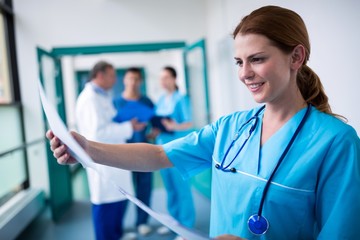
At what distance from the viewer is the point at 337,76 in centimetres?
80

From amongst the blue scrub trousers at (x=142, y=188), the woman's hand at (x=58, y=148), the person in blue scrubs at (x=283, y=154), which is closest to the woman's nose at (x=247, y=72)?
the person in blue scrubs at (x=283, y=154)

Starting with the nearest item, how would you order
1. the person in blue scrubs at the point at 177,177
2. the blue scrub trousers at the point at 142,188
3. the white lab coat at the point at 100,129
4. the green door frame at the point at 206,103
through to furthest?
1. the white lab coat at the point at 100,129
2. the person in blue scrubs at the point at 177,177
3. the blue scrub trousers at the point at 142,188
4. the green door frame at the point at 206,103

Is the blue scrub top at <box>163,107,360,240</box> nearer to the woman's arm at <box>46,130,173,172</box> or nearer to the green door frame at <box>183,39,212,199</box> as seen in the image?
the woman's arm at <box>46,130,173,172</box>

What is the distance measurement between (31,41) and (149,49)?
1.03 m

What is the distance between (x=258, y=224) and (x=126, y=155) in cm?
35

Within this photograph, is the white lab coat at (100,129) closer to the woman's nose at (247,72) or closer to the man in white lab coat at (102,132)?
the man in white lab coat at (102,132)

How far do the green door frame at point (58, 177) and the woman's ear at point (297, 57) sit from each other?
6.63 feet

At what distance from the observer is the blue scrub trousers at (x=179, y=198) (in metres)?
2.00

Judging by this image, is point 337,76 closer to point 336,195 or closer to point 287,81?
point 287,81

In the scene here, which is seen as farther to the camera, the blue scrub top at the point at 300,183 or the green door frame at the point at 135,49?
the green door frame at the point at 135,49

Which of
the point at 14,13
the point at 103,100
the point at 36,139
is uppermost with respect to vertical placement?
the point at 14,13

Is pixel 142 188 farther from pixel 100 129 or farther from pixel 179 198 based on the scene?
pixel 100 129

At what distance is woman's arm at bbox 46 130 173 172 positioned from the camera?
0.69 metres

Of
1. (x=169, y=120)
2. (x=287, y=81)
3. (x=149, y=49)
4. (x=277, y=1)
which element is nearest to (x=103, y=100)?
(x=169, y=120)
